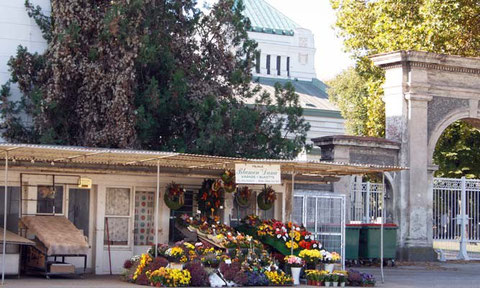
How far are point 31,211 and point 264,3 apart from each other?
57184mm

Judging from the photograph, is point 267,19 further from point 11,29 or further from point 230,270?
point 230,270

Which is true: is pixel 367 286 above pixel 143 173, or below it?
below

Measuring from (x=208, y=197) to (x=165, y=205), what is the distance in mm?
1090

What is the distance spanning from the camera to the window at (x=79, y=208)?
22781 millimetres

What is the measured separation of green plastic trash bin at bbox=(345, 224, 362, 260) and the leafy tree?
35.4 feet

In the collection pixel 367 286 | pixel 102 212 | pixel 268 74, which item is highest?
pixel 268 74

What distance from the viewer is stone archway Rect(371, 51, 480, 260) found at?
30.3 metres

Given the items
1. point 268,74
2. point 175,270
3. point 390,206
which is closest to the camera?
point 175,270

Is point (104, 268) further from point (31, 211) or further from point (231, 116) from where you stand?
point (231, 116)

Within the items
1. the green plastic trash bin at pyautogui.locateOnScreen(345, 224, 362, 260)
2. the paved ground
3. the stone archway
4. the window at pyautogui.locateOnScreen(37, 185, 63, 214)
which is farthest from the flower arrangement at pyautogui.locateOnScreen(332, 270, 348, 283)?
the stone archway

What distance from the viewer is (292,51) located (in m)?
77.1

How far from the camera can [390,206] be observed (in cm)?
3064

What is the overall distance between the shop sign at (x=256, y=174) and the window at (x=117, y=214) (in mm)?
3388

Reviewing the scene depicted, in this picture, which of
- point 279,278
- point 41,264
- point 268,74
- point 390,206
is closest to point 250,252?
point 279,278
